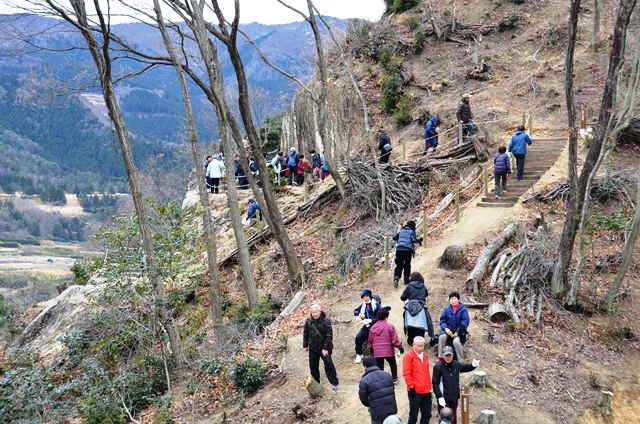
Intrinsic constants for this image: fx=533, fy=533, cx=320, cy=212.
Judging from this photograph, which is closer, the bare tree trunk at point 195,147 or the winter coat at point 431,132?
the bare tree trunk at point 195,147

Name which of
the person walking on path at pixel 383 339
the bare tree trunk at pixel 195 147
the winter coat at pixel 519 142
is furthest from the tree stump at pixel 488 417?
the winter coat at pixel 519 142

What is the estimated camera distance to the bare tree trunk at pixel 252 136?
15.3m

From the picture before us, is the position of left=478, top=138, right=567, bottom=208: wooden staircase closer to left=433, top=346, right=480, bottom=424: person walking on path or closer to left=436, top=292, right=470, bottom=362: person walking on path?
left=436, top=292, right=470, bottom=362: person walking on path

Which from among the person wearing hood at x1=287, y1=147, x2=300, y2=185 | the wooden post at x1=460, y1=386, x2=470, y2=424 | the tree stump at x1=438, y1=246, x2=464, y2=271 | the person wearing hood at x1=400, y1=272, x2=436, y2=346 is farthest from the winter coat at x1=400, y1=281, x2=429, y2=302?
the person wearing hood at x1=287, y1=147, x2=300, y2=185

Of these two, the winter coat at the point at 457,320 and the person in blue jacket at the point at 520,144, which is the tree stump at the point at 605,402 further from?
the person in blue jacket at the point at 520,144

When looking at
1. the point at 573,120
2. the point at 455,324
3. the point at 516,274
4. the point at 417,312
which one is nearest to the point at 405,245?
the point at 516,274

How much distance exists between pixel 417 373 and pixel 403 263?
5.81m

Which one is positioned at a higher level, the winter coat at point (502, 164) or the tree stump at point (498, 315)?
the winter coat at point (502, 164)

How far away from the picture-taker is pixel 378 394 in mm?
6711

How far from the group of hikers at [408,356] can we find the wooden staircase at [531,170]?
820cm

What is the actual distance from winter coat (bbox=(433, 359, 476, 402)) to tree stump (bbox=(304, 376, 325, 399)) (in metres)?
2.36

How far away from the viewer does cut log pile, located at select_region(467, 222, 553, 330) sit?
36.6 ft

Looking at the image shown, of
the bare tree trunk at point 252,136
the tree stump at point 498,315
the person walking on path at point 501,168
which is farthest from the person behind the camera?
the person walking on path at point 501,168

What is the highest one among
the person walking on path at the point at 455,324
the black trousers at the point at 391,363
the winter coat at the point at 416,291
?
the winter coat at the point at 416,291
